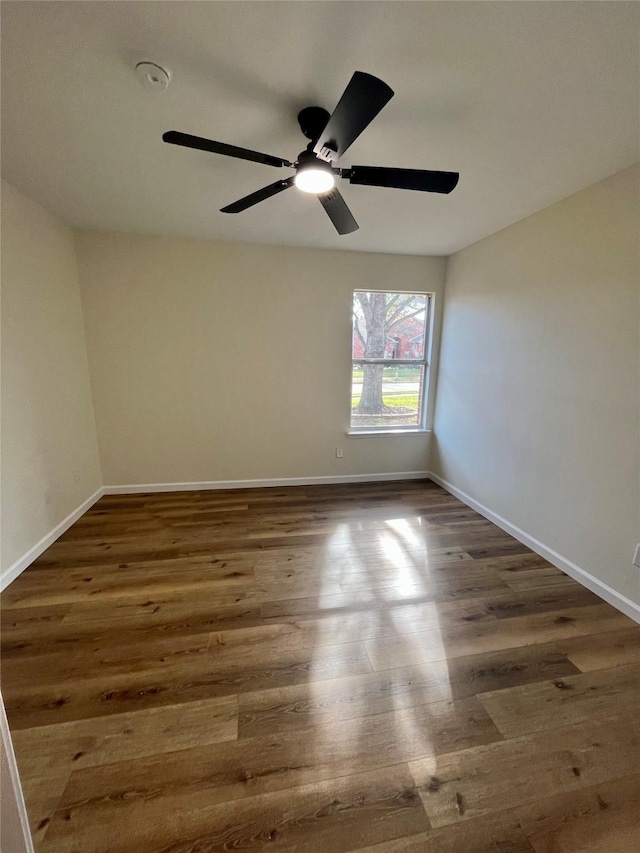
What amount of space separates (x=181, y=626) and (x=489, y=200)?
3.27 m

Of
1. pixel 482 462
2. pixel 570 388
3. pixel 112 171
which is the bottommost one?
pixel 482 462

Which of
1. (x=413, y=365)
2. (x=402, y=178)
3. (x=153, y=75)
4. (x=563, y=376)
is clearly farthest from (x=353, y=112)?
(x=413, y=365)

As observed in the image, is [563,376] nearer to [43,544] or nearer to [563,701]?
[563,701]

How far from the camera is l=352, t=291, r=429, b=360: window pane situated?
11.9ft

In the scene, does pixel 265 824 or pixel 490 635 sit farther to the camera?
pixel 490 635

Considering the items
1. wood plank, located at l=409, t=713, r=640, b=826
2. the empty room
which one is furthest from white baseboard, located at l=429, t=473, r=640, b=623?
wood plank, located at l=409, t=713, r=640, b=826

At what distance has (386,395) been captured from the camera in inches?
152

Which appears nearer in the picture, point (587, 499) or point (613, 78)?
point (613, 78)

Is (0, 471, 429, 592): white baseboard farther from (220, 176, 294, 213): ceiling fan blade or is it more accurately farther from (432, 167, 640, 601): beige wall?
(220, 176, 294, 213): ceiling fan blade

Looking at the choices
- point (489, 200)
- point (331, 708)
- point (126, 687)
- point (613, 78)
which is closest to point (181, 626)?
point (126, 687)

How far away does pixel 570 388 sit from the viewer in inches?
87.1

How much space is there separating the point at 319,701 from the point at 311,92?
2.55 meters

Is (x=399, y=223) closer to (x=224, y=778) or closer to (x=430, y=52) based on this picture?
(x=430, y=52)

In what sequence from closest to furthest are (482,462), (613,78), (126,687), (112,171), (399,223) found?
(613,78)
(126,687)
(112,171)
(399,223)
(482,462)
